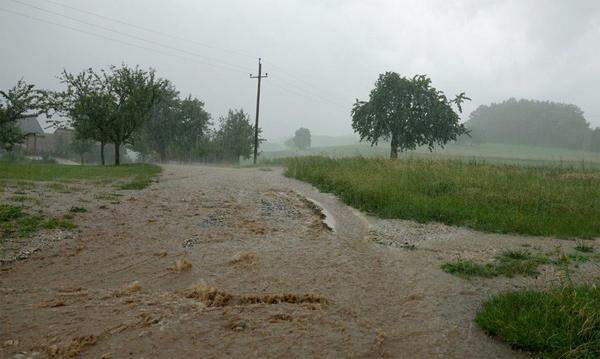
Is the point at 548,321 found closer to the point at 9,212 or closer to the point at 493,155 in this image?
the point at 9,212

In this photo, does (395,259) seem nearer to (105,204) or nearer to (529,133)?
(105,204)

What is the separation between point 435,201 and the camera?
11414mm

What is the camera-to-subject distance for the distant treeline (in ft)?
332

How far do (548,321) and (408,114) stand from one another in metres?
30.9

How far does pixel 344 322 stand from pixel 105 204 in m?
8.05

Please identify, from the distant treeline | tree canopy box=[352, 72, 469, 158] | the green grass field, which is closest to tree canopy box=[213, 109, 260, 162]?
the green grass field

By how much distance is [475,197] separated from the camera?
39.8ft

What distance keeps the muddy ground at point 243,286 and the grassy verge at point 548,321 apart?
22 cm

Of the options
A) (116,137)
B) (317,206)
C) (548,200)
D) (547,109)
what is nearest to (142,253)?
(317,206)

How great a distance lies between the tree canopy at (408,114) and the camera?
33.3m

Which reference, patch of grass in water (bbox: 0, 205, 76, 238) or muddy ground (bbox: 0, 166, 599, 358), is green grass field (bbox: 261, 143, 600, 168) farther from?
patch of grass in water (bbox: 0, 205, 76, 238)

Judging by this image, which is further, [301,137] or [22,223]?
[301,137]

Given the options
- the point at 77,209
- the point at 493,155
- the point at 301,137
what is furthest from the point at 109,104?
the point at 301,137

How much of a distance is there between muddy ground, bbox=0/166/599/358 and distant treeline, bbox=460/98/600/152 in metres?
92.5
